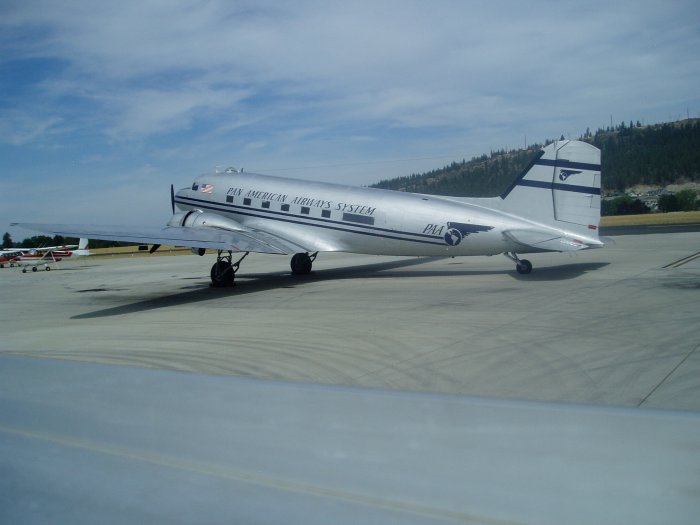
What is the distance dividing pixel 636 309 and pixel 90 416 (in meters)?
10.2

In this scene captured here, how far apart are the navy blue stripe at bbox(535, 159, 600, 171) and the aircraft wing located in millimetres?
7954

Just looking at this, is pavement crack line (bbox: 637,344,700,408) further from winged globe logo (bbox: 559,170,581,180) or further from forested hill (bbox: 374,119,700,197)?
forested hill (bbox: 374,119,700,197)

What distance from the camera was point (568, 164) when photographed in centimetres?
1541

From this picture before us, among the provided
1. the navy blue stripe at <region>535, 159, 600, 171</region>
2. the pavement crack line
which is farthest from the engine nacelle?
the pavement crack line

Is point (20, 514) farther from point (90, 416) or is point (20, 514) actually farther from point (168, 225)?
point (168, 225)

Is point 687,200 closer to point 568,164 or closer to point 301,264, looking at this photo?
point 568,164

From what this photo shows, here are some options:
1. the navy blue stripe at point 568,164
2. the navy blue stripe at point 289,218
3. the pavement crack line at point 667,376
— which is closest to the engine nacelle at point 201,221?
the navy blue stripe at point 289,218

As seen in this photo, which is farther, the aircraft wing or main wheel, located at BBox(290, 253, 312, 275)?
main wheel, located at BBox(290, 253, 312, 275)

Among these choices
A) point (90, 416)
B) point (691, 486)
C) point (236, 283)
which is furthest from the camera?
point (236, 283)

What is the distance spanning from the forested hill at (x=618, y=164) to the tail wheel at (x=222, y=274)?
9.85 m

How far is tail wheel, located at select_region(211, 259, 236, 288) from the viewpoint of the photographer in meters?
18.3

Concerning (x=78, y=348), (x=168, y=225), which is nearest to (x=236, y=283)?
(x=168, y=225)

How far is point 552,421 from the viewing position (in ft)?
5.32

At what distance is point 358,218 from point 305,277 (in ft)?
11.1
